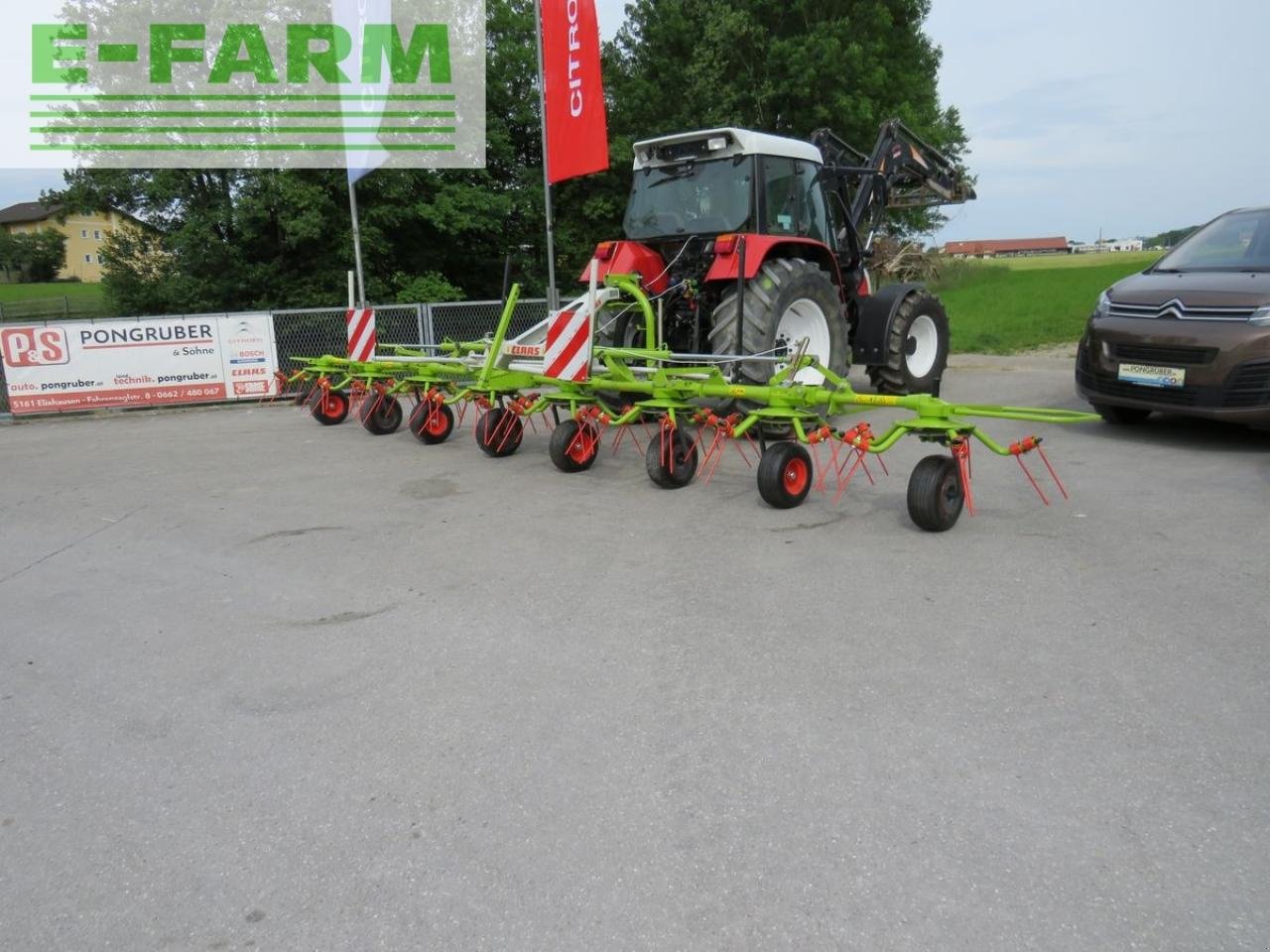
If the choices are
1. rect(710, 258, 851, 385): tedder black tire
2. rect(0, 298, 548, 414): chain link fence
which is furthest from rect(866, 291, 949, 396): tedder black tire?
rect(0, 298, 548, 414): chain link fence

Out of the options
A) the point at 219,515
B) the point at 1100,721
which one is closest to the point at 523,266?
the point at 219,515

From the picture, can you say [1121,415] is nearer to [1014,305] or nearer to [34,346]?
[34,346]

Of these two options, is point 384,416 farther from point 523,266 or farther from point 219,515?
point 523,266

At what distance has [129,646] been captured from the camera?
4293mm

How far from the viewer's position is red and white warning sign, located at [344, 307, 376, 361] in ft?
32.3

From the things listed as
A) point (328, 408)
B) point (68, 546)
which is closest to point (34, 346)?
point (328, 408)

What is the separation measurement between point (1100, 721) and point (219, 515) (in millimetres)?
5790

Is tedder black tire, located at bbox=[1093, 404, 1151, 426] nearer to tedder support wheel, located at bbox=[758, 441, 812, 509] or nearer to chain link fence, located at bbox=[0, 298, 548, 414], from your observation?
tedder support wheel, located at bbox=[758, 441, 812, 509]

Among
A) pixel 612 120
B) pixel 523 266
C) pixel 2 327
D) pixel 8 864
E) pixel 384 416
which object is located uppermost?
pixel 612 120

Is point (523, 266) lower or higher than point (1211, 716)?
higher

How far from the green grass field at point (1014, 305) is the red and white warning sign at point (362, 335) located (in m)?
10.6

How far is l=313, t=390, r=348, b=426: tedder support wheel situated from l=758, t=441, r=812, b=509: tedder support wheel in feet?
20.5

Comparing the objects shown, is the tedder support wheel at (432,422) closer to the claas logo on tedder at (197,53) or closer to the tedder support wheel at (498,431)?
the tedder support wheel at (498,431)

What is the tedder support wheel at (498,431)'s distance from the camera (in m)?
8.16
